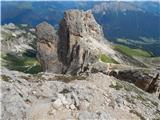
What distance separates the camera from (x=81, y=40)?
112m

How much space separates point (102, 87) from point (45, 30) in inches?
2551

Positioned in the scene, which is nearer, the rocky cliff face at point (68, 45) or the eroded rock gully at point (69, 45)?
the eroded rock gully at point (69, 45)

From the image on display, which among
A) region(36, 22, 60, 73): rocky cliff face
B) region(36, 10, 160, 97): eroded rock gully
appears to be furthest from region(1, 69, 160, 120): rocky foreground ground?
region(36, 22, 60, 73): rocky cliff face

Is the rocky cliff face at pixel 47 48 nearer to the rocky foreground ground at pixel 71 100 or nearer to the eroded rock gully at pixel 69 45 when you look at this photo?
the eroded rock gully at pixel 69 45

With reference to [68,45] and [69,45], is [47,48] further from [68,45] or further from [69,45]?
[69,45]

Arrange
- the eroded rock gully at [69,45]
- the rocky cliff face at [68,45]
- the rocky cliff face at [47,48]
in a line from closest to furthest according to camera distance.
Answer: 1. the eroded rock gully at [69,45]
2. the rocky cliff face at [68,45]
3. the rocky cliff face at [47,48]

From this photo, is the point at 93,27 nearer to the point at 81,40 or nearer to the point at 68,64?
the point at 81,40

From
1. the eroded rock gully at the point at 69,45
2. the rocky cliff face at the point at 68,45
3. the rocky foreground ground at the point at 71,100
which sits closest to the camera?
the rocky foreground ground at the point at 71,100

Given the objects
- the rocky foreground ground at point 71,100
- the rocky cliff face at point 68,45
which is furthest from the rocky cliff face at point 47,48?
the rocky foreground ground at point 71,100

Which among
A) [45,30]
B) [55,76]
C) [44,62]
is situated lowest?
[44,62]

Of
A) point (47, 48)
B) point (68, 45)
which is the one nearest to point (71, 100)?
point (47, 48)

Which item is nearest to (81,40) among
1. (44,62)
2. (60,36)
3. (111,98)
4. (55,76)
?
(60,36)

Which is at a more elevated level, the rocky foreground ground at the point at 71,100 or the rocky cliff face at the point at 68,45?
the rocky foreground ground at the point at 71,100

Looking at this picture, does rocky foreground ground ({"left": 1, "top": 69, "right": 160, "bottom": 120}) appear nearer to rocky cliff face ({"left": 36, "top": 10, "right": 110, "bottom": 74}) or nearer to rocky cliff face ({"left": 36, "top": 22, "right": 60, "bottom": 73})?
rocky cliff face ({"left": 36, "top": 10, "right": 110, "bottom": 74})
